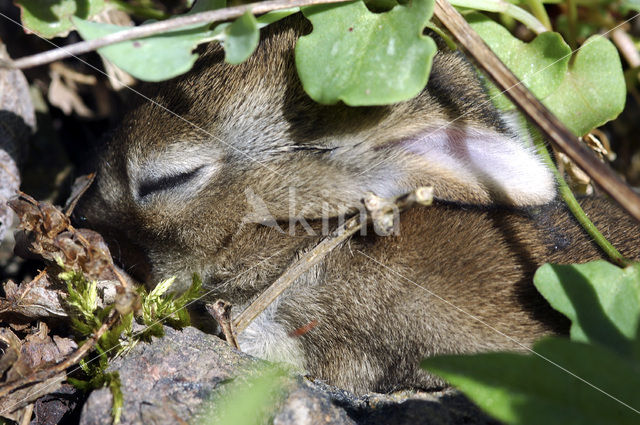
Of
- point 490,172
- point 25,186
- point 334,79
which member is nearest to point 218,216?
point 334,79

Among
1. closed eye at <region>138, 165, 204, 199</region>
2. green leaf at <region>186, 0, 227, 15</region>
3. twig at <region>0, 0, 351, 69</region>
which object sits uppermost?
twig at <region>0, 0, 351, 69</region>

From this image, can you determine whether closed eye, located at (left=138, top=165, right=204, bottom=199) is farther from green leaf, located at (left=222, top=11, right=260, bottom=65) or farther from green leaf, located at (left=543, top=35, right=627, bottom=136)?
green leaf, located at (left=543, top=35, right=627, bottom=136)

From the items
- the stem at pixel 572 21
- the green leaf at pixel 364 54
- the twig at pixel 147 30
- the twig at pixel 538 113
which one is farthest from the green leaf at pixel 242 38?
the stem at pixel 572 21

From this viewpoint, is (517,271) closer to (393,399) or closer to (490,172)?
(490,172)

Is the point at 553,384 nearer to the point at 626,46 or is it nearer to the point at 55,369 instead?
the point at 55,369

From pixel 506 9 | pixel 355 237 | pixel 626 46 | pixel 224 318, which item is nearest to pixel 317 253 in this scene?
pixel 355 237

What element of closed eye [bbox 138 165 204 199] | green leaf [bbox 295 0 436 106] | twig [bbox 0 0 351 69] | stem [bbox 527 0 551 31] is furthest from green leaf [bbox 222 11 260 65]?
stem [bbox 527 0 551 31]
